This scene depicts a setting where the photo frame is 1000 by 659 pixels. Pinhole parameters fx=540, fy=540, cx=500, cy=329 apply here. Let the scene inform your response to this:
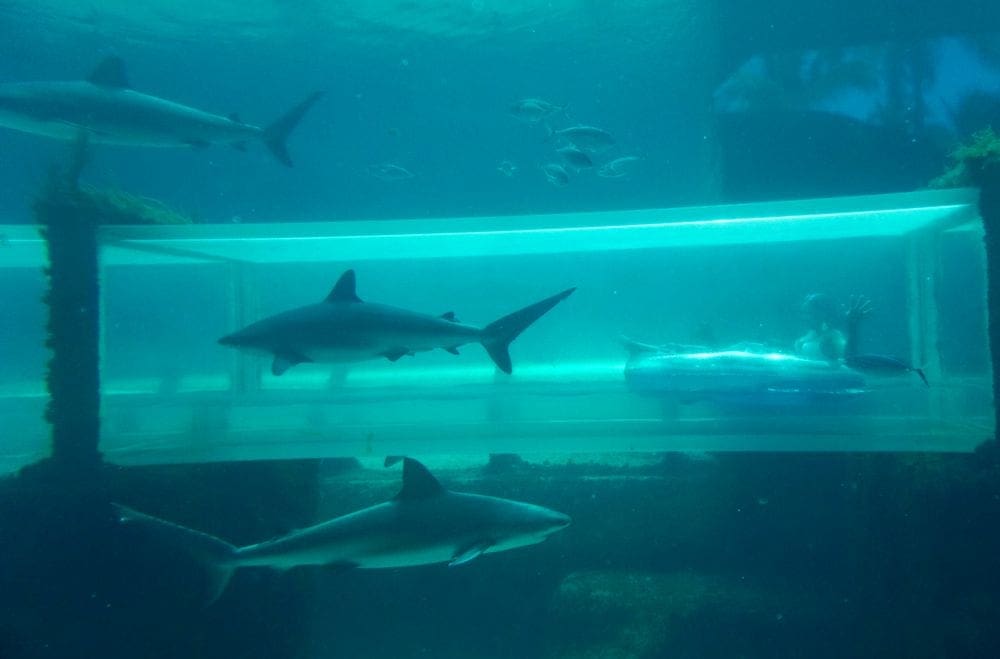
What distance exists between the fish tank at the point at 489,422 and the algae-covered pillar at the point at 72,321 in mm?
27

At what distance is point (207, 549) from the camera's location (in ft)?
12.8

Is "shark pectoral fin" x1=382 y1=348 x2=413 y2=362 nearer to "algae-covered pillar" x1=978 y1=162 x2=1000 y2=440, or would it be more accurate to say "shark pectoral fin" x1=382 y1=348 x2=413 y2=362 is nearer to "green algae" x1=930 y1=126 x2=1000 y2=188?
"algae-covered pillar" x1=978 y1=162 x2=1000 y2=440

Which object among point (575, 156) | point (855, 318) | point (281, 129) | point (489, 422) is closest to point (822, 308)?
point (855, 318)

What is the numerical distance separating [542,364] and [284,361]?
210 inches

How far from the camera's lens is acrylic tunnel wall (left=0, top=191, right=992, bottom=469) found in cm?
543

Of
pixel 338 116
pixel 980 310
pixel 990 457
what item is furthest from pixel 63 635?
pixel 338 116

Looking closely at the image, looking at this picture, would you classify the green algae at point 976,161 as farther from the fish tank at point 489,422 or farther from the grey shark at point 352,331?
the grey shark at point 352,331

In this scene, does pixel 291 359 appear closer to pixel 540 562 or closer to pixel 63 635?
pixel 63 635

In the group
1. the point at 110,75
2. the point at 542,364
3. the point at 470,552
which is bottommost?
the point at 470,552

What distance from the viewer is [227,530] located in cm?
549

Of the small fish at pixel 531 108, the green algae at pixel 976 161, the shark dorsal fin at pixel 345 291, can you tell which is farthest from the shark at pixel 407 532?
the small fish at pixel 531 108

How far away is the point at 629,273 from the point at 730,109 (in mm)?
8981

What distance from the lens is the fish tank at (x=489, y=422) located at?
483cm

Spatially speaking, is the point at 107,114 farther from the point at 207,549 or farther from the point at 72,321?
the point at 207,549
